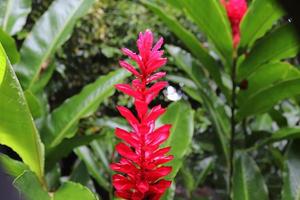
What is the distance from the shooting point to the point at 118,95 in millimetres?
4066

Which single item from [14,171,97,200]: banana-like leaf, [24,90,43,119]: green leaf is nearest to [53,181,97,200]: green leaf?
[14,171,97,200]: banana-like leaf

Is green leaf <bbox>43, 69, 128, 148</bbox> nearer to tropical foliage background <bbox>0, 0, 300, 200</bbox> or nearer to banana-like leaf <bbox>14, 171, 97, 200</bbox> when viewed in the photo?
tropical foliage background <bbox>0, 0, 300, 200</bbox>

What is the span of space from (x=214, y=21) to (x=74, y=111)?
470mm

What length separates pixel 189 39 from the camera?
5.08 feet

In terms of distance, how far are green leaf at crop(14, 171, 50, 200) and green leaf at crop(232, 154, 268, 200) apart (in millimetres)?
643

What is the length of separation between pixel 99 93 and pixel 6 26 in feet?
1.23

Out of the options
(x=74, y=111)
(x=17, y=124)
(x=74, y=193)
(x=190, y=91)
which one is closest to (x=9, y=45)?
(x=74, y=111)

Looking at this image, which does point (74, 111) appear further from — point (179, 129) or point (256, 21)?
point (256, 21)

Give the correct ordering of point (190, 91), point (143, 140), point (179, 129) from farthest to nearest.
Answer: point (190, 91)
point (179, 129)
point (143, 140)

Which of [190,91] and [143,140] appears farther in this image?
[190,91]

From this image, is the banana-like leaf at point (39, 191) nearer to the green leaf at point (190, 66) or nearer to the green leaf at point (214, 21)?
the green leaf at point (214, 21)

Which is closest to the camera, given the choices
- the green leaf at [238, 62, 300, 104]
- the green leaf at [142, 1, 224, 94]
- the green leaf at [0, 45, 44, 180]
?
the green leaf at [0, 45, 44, 180]

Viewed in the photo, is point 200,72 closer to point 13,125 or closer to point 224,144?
point 224,144

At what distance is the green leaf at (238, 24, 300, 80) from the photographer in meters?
1.44
